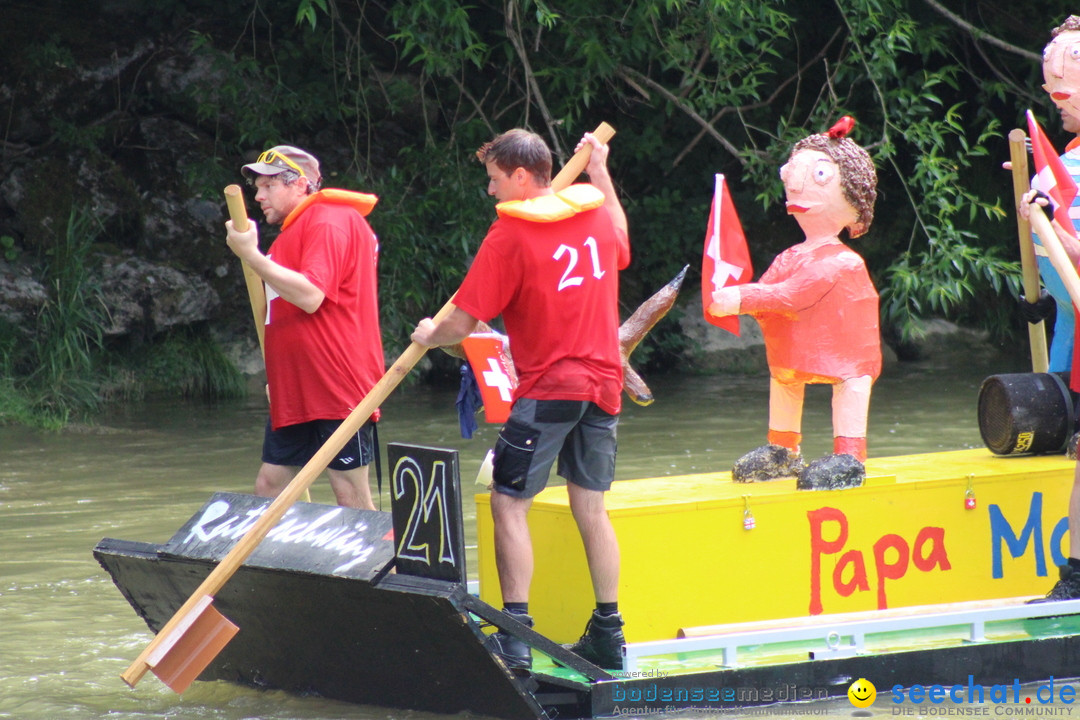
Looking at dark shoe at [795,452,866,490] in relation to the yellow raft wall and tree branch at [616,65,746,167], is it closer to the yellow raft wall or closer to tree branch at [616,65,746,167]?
the yellow raft wall

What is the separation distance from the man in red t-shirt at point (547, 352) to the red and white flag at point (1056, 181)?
6.13 feet

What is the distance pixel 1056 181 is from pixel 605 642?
2.48m

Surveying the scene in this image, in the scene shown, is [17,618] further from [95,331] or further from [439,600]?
Answer: [95,331]

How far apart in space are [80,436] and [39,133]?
3577mm

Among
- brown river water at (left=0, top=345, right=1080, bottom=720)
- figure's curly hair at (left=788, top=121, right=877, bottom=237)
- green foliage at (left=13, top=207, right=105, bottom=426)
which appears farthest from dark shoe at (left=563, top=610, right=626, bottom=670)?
green foliage at (left=13, top=207, right=105, bottom=426)

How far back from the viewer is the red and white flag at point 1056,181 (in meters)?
4.86

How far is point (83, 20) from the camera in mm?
12266

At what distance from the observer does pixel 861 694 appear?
164 inches

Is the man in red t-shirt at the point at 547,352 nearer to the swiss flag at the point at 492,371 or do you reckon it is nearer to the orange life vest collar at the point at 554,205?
the orange life vest collar at the point at 554,205

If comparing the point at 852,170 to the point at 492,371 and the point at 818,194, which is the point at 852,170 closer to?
the point at 818,194

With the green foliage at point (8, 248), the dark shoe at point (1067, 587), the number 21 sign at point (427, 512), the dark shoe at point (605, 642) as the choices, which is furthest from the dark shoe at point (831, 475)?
the green foliage at point (8, 248)

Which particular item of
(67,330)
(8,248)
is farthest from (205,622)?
(8,248)

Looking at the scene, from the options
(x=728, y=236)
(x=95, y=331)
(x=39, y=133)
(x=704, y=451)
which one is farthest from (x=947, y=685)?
(x=39, y=133)

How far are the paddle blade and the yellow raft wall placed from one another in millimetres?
980
